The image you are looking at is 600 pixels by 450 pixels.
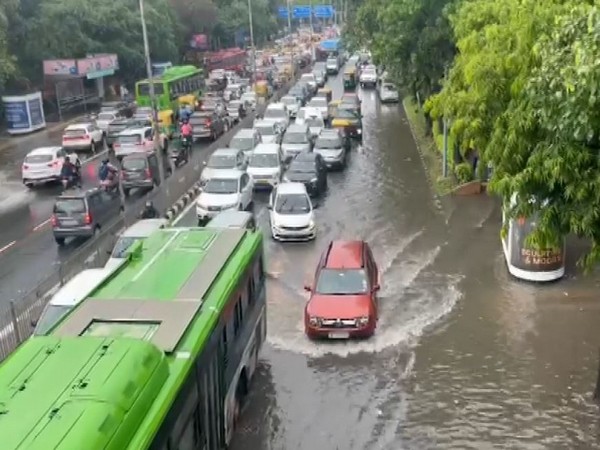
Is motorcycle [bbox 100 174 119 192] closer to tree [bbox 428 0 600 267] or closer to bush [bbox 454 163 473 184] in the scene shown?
bush [bbox 454 163 473 184]

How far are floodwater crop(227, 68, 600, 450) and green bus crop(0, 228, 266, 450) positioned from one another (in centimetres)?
113

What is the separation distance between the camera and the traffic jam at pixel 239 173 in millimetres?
16406

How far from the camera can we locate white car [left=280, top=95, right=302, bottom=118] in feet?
152

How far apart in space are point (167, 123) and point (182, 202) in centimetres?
1463

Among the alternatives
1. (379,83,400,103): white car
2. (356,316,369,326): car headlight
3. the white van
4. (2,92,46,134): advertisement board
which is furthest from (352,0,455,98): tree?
(2,92,46,134): advertisement board

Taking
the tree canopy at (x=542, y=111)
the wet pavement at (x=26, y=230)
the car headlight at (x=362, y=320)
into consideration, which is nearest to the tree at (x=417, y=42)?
the wet pavement at (x=26, y=230)

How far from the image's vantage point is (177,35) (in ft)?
241

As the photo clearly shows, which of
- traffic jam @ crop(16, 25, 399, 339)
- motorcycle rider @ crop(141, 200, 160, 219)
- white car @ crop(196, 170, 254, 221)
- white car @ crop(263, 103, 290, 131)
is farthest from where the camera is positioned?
white car @ crop(263, 103, 290, 131)

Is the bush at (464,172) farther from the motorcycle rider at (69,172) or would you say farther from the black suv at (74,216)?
the motorcycle rider at (69,172)

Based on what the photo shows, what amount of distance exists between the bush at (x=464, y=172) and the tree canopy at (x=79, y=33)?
26.0 m

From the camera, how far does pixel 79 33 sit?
182ft

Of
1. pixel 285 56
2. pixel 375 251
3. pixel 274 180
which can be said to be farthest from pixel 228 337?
pixel 285 56

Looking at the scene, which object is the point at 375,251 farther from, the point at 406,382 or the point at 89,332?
the point at 89,332

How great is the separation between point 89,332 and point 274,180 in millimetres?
19512
